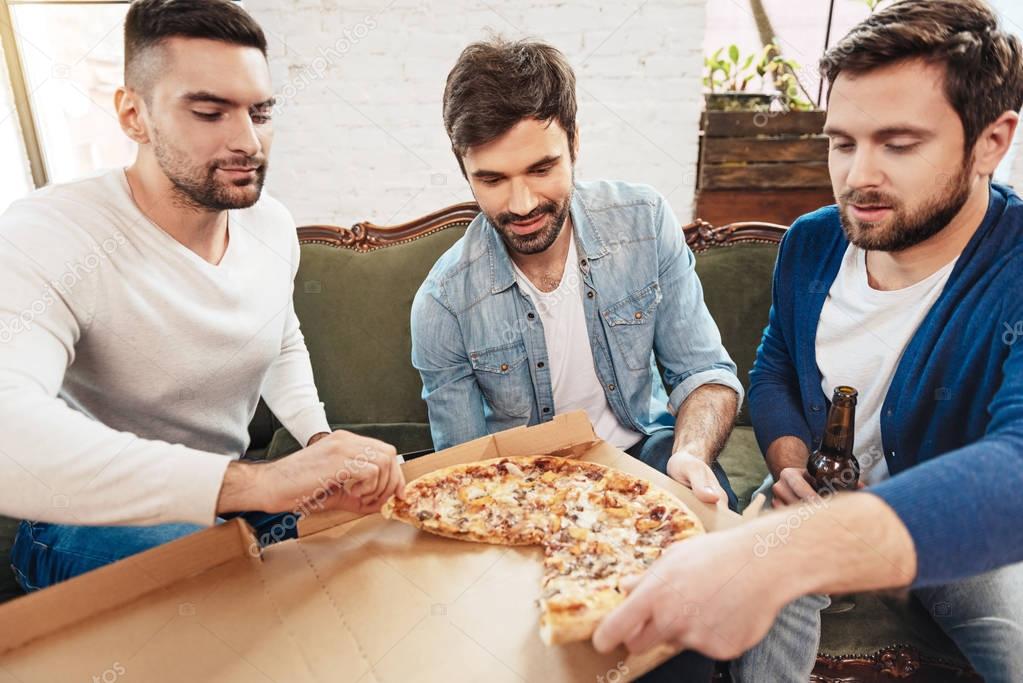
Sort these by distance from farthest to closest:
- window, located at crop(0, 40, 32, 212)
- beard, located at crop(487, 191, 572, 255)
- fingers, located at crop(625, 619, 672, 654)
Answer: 1. window, located at crop(0, 40, 32, 212)
2. beard, located at crop(487, 191, 572, 255)
3. fingers, located at crop(625, 619, 672, 654)

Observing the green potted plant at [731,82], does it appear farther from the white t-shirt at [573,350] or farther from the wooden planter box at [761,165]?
the white t-shirt at [573,350]

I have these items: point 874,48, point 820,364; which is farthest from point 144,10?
point 820,364

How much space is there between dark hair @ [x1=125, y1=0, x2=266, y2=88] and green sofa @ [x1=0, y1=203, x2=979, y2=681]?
782mm

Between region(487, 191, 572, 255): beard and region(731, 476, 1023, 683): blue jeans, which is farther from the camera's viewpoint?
region(487, 191, 572, 255): beard

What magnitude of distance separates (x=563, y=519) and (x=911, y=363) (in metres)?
0.72

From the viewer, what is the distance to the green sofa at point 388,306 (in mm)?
2105

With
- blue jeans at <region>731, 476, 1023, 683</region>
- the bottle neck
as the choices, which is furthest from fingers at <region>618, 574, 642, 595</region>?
the bottle neck

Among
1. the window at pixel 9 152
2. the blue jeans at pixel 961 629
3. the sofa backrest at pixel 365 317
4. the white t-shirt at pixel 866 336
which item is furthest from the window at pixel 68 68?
the blue jeans at pixel 961 629

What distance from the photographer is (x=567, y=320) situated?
1748mm

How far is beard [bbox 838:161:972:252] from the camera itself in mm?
1286

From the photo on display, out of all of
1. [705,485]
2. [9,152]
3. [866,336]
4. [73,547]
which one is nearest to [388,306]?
[73,547]

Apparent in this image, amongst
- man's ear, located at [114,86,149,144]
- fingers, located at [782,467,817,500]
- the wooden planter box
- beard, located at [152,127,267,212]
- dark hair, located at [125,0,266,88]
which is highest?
dark hair, located at [125,0,266,88]

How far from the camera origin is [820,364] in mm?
1542

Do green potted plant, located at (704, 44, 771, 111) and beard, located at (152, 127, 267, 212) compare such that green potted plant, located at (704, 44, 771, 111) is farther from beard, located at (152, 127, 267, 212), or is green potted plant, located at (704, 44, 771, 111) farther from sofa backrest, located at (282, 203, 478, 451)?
beard, located at (152, 127, 267, 212)
